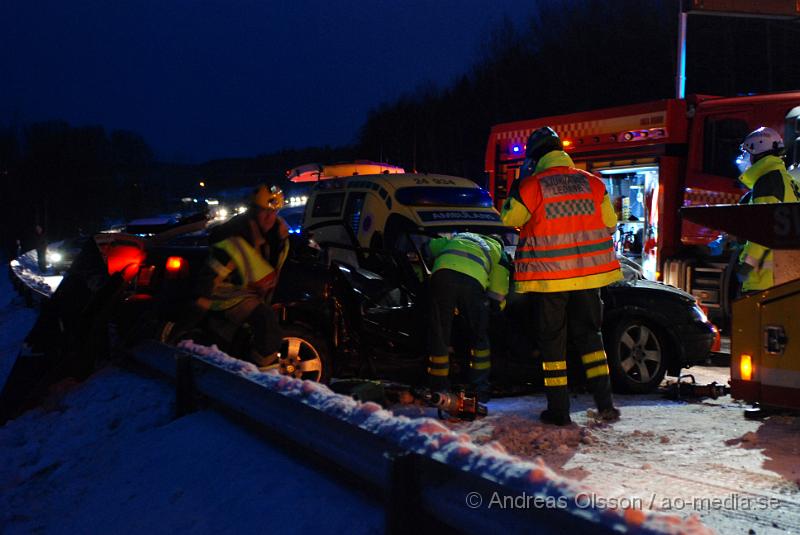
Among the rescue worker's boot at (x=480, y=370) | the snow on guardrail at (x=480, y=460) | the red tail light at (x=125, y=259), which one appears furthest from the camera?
the red tail light at (x=125, y=259)

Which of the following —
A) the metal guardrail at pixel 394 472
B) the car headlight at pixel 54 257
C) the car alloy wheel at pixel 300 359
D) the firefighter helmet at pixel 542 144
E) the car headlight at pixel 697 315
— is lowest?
the metal guardrail at pixel 394 472

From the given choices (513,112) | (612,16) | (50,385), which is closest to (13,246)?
(513,112)

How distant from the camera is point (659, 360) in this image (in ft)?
19.6

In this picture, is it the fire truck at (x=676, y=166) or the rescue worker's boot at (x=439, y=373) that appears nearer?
the rescue worker's boot at (x=439, y=373)

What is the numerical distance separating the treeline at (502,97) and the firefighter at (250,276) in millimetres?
15435

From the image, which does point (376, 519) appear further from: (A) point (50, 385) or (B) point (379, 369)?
(A) point (50, 385)

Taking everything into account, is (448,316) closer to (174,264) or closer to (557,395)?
(557,395)

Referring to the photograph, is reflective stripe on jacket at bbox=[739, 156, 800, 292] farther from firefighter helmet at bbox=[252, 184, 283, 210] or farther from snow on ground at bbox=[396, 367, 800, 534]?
firefighter helmet at bbox=[252, 184, 283, 210]

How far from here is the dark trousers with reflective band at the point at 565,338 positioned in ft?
15.7

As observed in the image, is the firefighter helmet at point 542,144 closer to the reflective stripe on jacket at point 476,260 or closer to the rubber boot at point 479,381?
the reflective stripe on jacket at point 476,260

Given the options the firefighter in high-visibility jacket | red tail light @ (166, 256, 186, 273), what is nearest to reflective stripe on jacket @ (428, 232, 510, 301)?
the firefighter in high-visibility jacket

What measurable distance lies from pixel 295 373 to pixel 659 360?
9.47 ft

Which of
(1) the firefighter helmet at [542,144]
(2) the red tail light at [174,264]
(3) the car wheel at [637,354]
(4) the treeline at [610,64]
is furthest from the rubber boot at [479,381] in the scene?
(4) the treeline at [610,64]

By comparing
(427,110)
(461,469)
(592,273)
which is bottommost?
(461,469)
